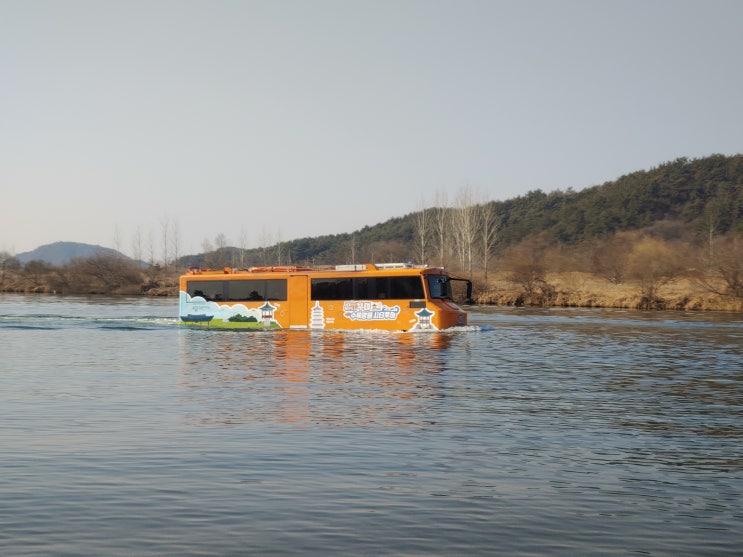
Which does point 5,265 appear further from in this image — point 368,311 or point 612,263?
point 368,311

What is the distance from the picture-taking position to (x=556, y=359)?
26.9 meters

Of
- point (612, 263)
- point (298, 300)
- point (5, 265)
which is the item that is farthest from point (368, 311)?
point (5, 265)

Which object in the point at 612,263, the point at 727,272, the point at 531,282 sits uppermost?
the point at 612,263

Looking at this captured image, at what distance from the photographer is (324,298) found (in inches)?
1495

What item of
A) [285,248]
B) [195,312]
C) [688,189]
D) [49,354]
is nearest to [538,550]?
[49,354]

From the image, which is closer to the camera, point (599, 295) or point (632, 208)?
point (599, 295)

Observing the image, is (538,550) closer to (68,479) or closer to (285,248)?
(68,479)

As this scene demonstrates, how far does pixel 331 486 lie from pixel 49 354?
20479 mm

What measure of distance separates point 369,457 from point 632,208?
5366 inches

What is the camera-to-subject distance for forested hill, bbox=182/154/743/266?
440 feet

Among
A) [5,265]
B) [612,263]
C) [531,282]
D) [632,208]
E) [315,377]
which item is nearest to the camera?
[315,377]

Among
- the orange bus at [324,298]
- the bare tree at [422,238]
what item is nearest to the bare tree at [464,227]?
the bare tree at [422,238]

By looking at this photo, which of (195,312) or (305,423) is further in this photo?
(195,312)

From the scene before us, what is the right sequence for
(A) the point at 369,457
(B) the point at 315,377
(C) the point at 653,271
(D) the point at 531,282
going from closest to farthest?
1. (A) the point at 369,457
2. (B) the point at 315,377
3. (C) the point at 653,271
4. (D) the point at 531,282
